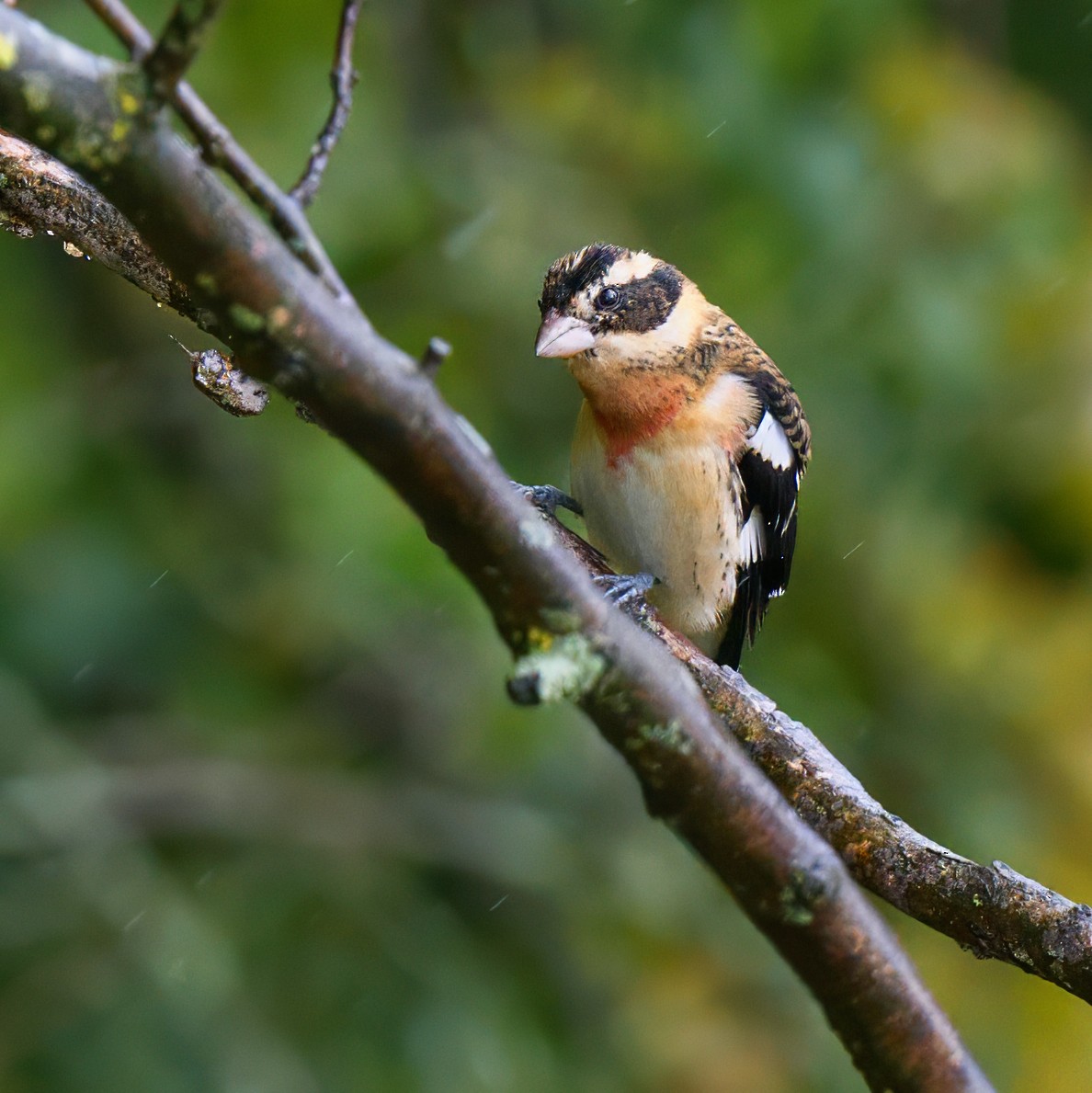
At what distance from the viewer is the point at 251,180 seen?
4.68ft

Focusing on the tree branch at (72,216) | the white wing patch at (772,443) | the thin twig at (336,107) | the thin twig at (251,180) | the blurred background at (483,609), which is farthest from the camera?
the blurred background at (483,609)

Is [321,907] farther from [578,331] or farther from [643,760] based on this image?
[643,760]

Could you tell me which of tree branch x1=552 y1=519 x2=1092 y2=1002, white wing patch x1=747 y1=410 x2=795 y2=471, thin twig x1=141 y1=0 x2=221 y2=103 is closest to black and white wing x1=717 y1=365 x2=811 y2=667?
white wing patch x1=747 y1=410 x2=795 y2=471

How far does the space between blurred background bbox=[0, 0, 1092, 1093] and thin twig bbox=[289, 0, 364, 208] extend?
2.51 metres

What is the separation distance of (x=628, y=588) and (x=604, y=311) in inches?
25.2

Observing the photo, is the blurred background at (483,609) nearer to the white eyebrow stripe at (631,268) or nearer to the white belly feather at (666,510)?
the white belly feather at (666,510)

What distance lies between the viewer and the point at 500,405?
15.9 feet

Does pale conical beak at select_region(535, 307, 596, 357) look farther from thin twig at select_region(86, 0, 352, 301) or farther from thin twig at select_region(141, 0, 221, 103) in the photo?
thin twig at select_region(141, 0, 221, 103)

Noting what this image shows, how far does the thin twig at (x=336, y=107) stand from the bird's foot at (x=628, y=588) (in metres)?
1.46

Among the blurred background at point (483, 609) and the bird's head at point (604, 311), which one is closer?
the bird's head at point (604, 311)

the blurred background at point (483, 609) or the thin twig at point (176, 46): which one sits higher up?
the blurred background at point (483, 609)

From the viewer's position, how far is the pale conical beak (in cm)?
335

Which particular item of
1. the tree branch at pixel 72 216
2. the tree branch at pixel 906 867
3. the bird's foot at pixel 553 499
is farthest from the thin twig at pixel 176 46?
→ the bird's foot at pixel 553 499

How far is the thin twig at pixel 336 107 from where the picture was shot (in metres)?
1.55
